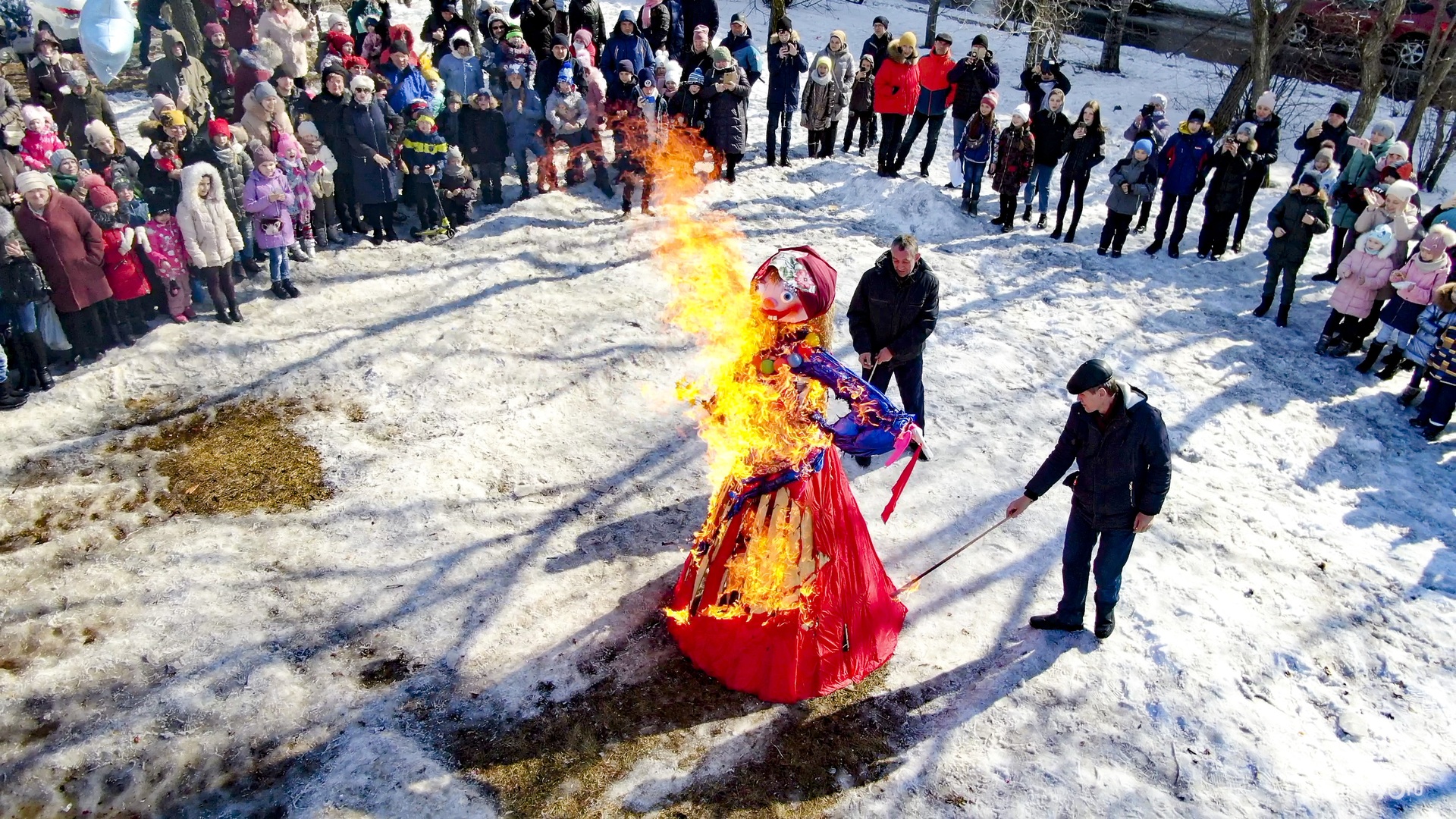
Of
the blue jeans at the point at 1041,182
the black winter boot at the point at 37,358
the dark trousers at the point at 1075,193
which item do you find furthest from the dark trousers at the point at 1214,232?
the black winter boot at the point at 37,358

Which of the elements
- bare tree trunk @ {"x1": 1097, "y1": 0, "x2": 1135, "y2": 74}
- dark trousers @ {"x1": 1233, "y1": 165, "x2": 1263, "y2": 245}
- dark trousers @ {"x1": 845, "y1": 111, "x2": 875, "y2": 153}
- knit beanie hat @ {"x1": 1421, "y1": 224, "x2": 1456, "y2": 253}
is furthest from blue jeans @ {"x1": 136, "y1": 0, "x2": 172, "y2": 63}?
bare tree trunk @ {"x1": 1097, "y1": 0, "x2": 1135, "y2": 74}

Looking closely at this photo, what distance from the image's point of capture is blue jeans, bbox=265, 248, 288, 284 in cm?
857

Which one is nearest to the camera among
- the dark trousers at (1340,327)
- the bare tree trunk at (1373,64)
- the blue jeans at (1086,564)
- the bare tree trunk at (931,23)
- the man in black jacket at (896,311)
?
the blue jeans at (1086,564)

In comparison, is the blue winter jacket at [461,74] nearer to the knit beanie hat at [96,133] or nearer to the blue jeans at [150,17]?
the knit beanie hat at [96,133]

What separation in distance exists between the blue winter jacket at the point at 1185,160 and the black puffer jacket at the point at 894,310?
6.21 meters

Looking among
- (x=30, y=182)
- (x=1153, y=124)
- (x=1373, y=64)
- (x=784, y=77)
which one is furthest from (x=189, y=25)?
(x=1373, y=64)

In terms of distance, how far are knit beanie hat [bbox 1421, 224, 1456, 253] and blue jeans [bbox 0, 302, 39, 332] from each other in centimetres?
1226

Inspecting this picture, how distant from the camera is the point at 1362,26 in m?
16.7

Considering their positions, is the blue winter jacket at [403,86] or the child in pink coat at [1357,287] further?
the blue winter jacket at [403,86]

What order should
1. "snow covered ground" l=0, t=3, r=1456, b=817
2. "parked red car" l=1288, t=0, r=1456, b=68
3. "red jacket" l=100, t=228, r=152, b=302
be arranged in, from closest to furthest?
"snow covered ground" l=0, t=3, r=1456, b=817, "red jacket" l=100, t=228, r=152, b=302, "parked red car" l=1288, t=0, r=1456, b=68

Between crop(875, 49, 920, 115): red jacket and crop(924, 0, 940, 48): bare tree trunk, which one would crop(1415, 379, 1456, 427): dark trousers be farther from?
crop(924, 0, 940, 48): bare tree trunk

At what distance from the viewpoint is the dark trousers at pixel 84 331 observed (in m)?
7.51

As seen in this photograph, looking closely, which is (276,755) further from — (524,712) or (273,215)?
(273,215)

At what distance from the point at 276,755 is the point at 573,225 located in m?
6.88
